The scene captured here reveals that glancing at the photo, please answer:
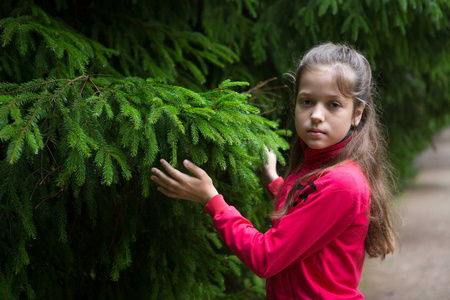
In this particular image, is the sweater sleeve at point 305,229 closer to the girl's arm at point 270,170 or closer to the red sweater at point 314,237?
the red sweater at point 314,237

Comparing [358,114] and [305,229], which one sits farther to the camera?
[358,114]

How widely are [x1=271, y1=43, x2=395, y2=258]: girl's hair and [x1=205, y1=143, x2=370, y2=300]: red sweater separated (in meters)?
0.06

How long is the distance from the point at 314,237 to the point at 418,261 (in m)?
6.94

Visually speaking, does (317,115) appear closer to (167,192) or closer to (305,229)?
(305,229)

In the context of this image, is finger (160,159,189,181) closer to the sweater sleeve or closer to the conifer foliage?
the conifer foliage

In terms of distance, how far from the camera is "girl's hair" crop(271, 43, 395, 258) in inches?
84.0

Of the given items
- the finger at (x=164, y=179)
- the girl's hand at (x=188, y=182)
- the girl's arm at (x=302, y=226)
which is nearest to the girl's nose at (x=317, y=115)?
the girl's arm at (x=302, y=226)

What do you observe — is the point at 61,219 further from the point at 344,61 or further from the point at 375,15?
the point at 375,15

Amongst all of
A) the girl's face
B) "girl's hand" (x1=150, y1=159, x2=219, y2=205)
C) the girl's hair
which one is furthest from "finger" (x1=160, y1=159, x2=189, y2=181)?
the girl's face

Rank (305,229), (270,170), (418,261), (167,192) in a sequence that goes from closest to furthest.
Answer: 1. (305,229)
2. (167,192)
3. (270,170)
4. (418,261)

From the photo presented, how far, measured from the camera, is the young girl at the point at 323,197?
1.95 meters

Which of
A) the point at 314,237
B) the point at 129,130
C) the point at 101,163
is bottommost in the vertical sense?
the point at 314,237

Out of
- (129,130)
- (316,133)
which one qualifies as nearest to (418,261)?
(316,133)

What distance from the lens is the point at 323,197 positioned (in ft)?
6.36
